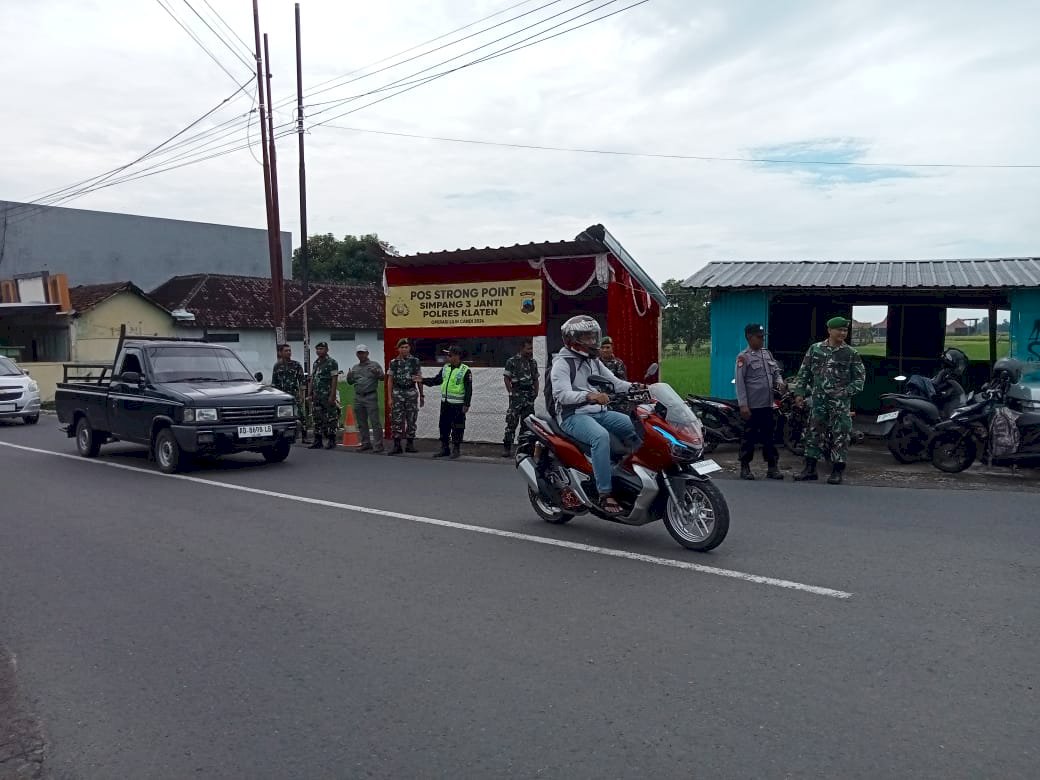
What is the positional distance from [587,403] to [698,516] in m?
1.19

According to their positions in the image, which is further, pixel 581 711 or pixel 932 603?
pixel 932 603

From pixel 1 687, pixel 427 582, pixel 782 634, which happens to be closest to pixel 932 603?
pixel 782 634

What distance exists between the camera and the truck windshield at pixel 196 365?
1265 cm

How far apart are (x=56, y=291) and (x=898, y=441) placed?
2778 cm

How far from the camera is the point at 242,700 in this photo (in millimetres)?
4160

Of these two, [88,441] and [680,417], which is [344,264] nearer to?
[88,441]

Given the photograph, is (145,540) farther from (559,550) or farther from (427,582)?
(559,550)

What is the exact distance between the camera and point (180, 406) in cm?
1160

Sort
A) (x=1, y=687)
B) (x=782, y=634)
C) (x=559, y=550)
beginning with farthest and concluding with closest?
(x=559, y=550)
(x=782, y=634)
(x=1, y=687)

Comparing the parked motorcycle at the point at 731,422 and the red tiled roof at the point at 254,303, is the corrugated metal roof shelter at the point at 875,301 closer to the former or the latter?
the parked motorcycle at the point at 731,422

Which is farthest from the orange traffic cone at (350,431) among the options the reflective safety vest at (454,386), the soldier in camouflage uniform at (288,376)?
the reflective safety vest at (454,386)

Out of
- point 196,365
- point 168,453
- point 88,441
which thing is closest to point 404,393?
point 196,365

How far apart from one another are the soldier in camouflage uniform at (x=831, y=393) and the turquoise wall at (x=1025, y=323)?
4.56 metres

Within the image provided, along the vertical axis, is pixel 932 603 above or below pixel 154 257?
below
